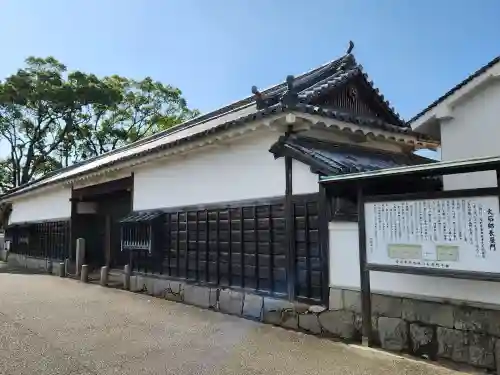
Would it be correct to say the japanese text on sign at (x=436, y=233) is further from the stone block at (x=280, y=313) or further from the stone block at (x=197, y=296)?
the stone block at (x=197, y=296)

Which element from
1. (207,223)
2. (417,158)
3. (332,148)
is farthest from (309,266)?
(417,158)

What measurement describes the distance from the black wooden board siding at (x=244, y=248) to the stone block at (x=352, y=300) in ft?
1.72

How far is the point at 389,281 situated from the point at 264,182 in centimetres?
310

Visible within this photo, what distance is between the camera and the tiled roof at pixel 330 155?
21.0ft

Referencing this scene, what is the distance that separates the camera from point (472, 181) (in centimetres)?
891

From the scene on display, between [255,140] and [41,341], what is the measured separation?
5240 millimetres

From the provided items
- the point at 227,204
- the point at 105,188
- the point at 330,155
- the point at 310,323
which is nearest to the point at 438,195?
the point at 330,155

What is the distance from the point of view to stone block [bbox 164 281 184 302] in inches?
383

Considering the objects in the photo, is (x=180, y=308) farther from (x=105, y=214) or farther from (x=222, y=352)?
(x=105, y=214)

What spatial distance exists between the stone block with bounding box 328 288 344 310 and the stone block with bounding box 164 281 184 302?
459 centimetres

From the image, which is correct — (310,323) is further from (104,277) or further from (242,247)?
(104,277)

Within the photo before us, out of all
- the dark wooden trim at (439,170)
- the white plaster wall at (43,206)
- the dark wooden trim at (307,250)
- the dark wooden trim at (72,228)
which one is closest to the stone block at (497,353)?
the dark wooden trim at (439,170)

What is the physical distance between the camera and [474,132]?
8.89 meters

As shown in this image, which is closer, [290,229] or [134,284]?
[290,229]
